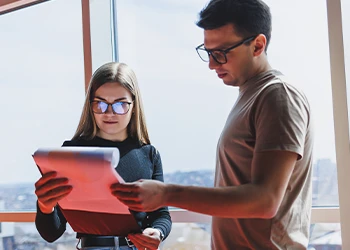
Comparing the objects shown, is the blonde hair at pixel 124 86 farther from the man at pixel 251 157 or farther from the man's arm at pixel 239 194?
the man's arm at pixel 239 194

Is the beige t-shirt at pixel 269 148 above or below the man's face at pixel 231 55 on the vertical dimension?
below

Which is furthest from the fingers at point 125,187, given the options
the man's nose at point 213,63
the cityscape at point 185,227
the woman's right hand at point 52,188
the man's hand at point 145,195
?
the cityscape at point 185,227

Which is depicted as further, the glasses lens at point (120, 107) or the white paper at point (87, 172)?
the glasses lens at point (120, 107)

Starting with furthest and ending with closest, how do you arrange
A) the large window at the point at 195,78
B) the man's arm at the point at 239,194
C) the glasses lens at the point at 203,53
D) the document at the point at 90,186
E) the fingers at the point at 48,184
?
the large window at the point at 195,78 < the glasses lens at the point at 203,53 < the fingers at the point at 48,184 < the document at the point at 90,186 < the man's arm at the point at 239,194

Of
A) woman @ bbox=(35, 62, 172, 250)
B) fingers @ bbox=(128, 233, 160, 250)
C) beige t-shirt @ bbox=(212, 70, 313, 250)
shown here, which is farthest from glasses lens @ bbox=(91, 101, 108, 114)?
beige t-shirt @ bbox=(212, 70, 313, 250)

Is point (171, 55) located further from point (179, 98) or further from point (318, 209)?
point (318, 209)

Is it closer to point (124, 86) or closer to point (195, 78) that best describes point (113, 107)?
point (124, 86)

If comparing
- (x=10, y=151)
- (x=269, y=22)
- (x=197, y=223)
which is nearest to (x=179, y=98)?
(x=197, y=223)

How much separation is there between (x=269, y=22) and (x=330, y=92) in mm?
528

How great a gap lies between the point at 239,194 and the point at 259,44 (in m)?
0.45

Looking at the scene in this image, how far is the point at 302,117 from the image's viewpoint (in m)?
1.33

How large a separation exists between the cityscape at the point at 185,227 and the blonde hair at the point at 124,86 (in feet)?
1.21

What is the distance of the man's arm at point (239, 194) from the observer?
49.1 inches

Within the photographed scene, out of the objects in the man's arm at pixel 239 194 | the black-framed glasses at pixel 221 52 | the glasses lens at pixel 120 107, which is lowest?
the man's arm at pixel 239 194
